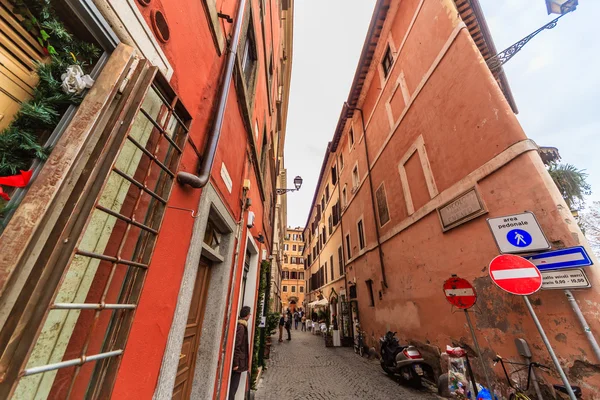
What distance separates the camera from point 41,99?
1.10m

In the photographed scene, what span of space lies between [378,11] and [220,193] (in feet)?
32.6

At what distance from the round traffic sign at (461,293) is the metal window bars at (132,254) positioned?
4964 mm

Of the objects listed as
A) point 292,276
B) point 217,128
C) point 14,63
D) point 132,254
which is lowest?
point 132,254

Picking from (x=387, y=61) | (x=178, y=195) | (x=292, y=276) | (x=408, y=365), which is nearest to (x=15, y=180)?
(x=178, y=195)

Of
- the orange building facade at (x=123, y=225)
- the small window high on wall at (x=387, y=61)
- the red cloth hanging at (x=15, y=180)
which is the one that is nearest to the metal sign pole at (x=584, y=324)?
the orange building facade at (x=123, y=225)

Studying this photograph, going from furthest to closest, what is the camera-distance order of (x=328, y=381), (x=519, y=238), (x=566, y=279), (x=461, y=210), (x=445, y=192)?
1. (x=328, y=381)
2. (x=445, y=192)
3. (x=461, y=210)
4. (x=519, y=238)
5. (x=566, y=279)

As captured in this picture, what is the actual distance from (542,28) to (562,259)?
20.2ft

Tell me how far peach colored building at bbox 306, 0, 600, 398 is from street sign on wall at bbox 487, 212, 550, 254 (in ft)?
0.76

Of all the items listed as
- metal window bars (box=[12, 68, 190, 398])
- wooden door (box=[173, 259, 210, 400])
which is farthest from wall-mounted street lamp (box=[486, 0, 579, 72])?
wooden door (box=[173, 259, 210, 400])

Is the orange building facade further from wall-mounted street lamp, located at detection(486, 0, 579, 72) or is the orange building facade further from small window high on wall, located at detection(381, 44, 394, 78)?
small window high on wall, located at detection(381, 44, 394, 78)

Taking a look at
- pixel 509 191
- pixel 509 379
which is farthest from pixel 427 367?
pixel 509 191

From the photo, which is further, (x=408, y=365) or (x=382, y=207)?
(x=382, y=207)

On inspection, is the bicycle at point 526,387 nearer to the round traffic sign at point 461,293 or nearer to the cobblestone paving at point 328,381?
the round traffic sign at point 461,293

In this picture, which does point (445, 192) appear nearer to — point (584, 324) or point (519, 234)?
point (519, 234)
